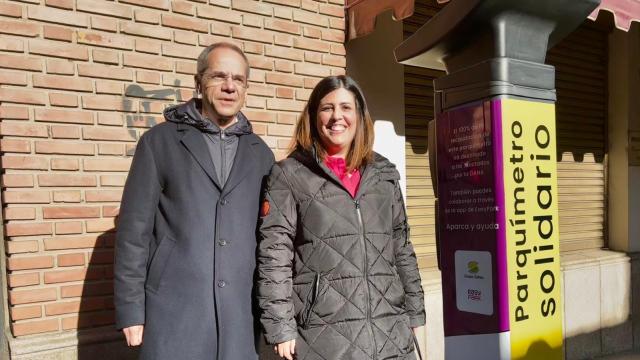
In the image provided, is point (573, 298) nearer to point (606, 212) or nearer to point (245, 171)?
point (606, 212)

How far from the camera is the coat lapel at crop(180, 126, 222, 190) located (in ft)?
7.35

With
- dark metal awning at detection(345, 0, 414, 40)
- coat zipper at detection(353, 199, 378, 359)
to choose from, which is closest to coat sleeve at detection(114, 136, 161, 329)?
coat zipper at detection(353, 199, 378, 359)

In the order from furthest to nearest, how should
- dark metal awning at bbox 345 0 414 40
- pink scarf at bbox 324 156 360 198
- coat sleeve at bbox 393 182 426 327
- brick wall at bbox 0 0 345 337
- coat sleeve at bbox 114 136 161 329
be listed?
dark metal awning at bbox 345 0 414 40
brick wall at bbox 0 0 345 337
coat sleeve at bbox 393 182 426 327
pink scarf at bbox 324 156 360 198
coat sleeve at bbox 114 136 161 329

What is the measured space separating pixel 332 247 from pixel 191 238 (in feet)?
1.92

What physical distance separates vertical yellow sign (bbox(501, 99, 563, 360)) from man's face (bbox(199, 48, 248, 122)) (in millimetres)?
1093

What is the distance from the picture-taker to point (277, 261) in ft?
7.12

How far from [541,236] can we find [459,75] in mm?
696

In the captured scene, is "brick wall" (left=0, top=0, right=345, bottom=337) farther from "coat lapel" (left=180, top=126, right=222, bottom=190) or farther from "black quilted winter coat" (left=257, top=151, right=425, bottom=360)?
"black quilted winter coat" (left=257, top=151, right=425, bottom=360)

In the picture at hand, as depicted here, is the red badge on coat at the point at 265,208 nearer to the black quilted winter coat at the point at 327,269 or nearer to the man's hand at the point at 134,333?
the black quilted winter coat at the point at 327,269

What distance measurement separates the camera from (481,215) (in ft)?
6.58

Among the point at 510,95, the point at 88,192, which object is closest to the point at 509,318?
the point at 510,95

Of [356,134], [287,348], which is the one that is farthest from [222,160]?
[287,348]

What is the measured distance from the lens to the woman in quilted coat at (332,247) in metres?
2.16

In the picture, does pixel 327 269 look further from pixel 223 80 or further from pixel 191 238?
pixel 223 80
